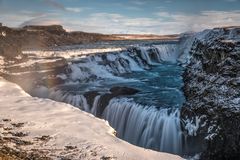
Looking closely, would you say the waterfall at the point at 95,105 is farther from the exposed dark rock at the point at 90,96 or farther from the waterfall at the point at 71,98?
the waterfall at the point at 71,98

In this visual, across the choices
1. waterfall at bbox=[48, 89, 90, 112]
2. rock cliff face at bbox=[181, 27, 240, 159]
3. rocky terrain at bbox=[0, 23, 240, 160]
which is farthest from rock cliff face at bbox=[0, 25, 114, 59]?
rock cliff face at bbox=[181, 27, 240, 159]

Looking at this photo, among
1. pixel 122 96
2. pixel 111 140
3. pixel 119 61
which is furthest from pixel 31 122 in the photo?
pixel 119 61

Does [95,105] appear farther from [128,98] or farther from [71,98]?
[71,98]

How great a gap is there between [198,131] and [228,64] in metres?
4.72

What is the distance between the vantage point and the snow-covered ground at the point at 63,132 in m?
11.3

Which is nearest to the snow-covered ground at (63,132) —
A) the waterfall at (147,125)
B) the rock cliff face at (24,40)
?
the waterfall at (147,125)

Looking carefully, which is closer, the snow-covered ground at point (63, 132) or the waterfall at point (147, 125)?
the snow-covered ground at point (63, 132)

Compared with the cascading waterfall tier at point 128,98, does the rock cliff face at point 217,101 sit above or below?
above

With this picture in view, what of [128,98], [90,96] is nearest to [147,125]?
[128,98]

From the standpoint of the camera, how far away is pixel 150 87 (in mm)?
30219

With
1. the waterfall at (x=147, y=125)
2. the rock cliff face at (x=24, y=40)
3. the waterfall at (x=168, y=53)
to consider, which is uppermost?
the rock cliff face at (x=24, y=40)

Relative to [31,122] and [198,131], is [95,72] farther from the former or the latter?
[31,122]

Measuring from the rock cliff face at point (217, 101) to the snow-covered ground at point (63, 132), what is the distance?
441 centimetres

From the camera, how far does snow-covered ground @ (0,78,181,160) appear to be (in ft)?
37.1
